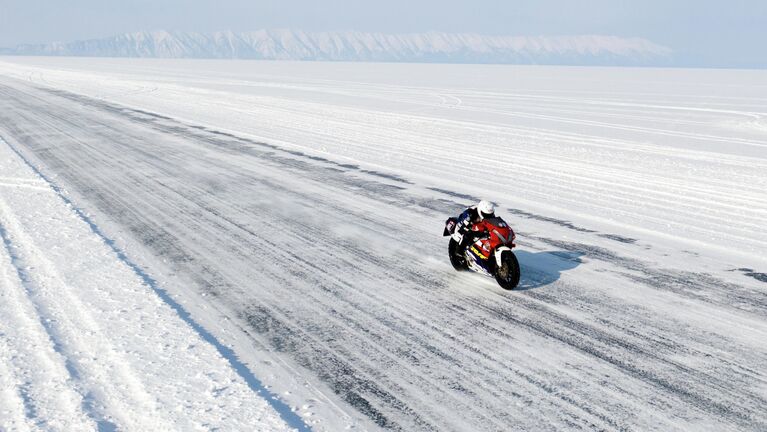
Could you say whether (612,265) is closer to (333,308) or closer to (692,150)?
(333,308)

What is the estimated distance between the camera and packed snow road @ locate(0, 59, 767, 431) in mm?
5445

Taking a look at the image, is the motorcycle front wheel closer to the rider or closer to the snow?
the rider

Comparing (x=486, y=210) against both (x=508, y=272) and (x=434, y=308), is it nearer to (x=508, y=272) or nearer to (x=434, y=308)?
(x=508, y=272)

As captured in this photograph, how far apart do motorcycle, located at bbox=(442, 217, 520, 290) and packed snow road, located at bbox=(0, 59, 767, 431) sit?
7.3 inches

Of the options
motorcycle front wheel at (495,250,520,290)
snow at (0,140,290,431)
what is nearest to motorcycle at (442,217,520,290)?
motorcycle front wheel at (495,250,520,290)

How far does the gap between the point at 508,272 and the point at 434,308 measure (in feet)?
3.75

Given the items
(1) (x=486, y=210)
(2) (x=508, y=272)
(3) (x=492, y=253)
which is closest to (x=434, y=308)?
(2) (x=508, y=272)

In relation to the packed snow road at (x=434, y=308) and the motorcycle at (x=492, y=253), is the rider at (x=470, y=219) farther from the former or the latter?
the packed snow road at (x=434, y=308)

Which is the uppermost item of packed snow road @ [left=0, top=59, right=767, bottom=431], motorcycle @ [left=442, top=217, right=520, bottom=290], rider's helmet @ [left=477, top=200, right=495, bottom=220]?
rider's helmet @ [left=477, top=200, right=495, bottom=220]

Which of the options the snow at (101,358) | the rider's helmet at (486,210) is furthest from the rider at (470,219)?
the snow at (101,358)

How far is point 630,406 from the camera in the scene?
5.37 metres

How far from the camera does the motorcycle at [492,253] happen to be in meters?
8.12

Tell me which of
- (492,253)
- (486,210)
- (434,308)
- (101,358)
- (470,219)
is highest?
(486,210)

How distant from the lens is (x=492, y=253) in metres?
8.34
